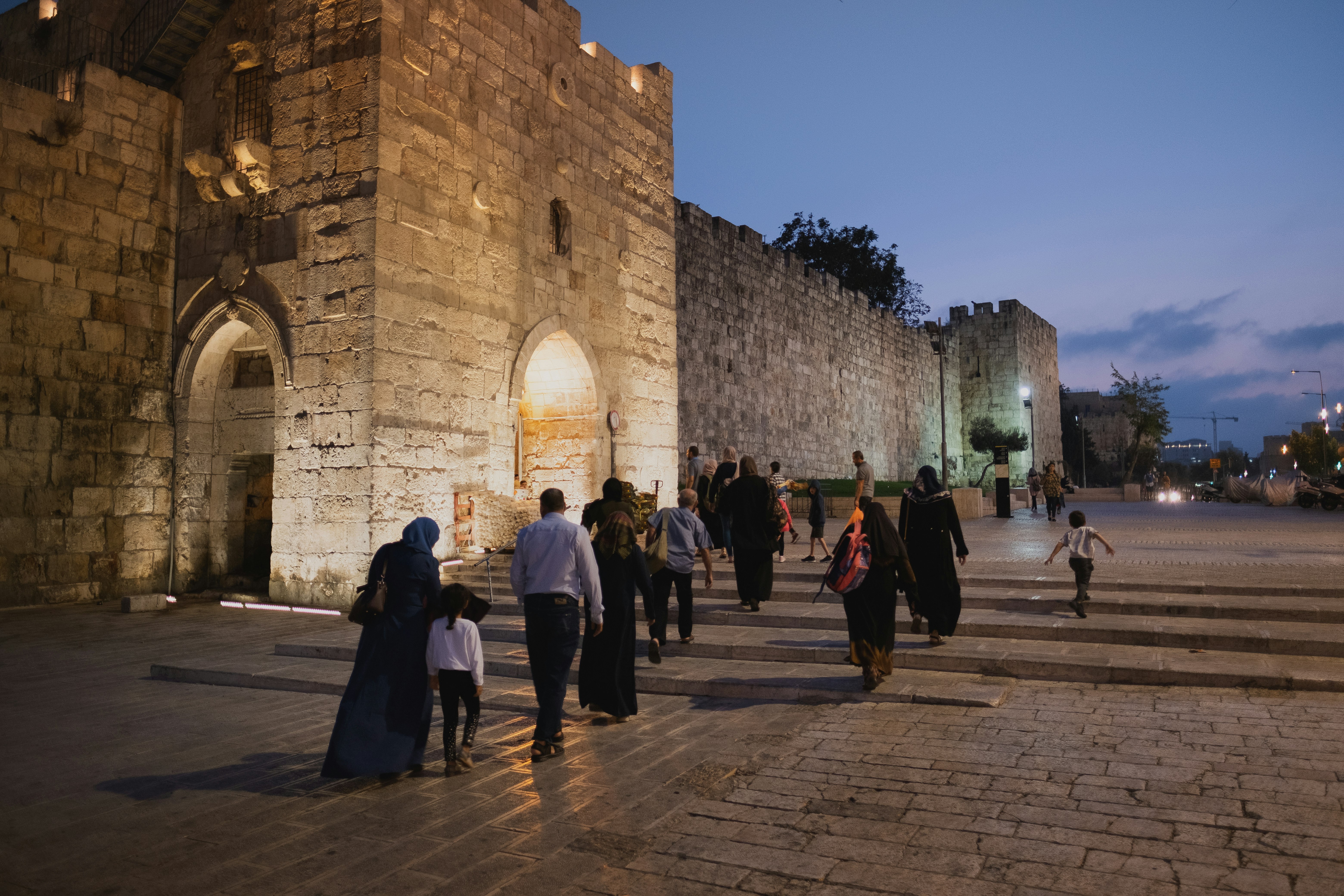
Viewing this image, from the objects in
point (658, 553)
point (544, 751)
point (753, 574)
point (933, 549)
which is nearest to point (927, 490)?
point (933, 549)

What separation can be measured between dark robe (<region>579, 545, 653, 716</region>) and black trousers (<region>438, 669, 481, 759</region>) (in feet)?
3.12

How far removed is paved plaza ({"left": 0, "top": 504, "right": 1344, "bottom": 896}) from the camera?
10.4 feet

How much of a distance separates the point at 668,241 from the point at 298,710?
10815 mm

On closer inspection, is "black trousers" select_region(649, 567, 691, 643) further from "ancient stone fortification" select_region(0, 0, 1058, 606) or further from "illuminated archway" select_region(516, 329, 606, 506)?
"illuminated archway" select_region(516, 329, 606, 506)

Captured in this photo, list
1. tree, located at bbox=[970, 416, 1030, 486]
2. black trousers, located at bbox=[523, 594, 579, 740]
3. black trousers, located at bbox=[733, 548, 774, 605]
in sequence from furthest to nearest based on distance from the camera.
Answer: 1. tree, located at bbox=[970, 416, 1030, 486]
2. black trousers, located at bbox=[733, 548, 774, 605]
3. black trousers, located at bbox=[523, 594, 579, 740]

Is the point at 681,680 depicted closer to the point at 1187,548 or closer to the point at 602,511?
the point at 602,511

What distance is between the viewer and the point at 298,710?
6.00 m

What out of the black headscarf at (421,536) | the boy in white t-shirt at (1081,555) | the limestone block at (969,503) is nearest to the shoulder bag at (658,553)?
the black headscarf at (421,536)

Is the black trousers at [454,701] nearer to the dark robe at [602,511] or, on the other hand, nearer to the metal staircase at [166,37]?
the dark robe at [602,511]

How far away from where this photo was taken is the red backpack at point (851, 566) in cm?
610

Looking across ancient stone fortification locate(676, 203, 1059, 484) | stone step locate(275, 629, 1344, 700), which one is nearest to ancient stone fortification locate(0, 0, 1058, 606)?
stone step locate(275, 629, 1344, 700)

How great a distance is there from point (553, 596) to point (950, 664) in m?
3.24

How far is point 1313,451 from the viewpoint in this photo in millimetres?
49562

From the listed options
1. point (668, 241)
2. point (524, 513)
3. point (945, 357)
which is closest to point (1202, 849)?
point (524, 513)
